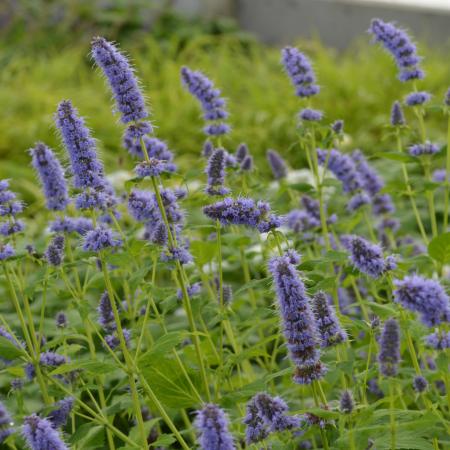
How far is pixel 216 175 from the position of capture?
10.7 ft

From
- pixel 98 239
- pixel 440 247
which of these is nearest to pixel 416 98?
pixel 440 247

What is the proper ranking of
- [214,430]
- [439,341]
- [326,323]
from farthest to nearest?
1. [326,323]
2. [439,341]
3. [214,430]

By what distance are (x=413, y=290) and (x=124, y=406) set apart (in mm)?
1566

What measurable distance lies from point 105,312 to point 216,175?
2.43 feet

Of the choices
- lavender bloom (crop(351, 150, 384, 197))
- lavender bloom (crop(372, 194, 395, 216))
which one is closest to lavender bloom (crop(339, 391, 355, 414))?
lavender bloom (crop(351, 150, 384, 197))

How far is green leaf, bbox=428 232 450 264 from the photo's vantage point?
3199 mm

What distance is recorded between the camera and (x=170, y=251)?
10.6ft

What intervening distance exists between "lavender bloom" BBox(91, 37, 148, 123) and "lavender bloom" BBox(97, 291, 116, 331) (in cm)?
81

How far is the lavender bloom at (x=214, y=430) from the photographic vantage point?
86.8 inches

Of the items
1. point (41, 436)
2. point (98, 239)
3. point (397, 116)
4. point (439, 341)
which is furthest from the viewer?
point (397, 116)

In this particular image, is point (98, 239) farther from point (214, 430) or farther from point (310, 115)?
point (310, 115)

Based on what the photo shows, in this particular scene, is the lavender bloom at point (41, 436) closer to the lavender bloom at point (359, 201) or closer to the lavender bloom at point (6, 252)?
the lavender bloom at point (6, 252)

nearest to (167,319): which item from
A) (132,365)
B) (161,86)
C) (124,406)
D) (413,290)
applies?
(124,406)

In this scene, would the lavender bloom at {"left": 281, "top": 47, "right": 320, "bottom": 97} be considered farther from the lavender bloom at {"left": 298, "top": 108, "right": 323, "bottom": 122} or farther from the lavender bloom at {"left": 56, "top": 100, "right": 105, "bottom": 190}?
the lavender bloom at {"left": 56, "top": 100, "right": 105, "bottom": 190}
